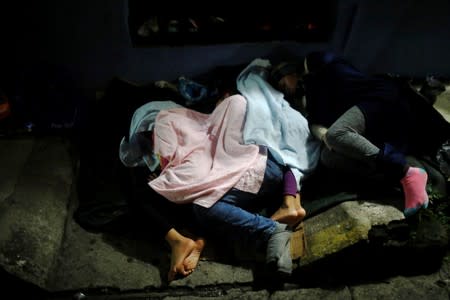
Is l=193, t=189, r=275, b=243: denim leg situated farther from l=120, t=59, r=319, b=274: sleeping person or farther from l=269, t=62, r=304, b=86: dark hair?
l=269, t=62, r=304, b=86: dark hair

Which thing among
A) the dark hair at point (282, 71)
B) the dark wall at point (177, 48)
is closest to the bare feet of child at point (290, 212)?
the dark hair at point (282, 71)

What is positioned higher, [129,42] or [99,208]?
[129,42]

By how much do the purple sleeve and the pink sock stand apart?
0.77 m

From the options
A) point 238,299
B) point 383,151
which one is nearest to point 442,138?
point 383,151

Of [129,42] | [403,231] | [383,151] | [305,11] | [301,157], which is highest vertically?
[305,11]

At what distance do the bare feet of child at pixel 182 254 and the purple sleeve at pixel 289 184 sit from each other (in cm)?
74

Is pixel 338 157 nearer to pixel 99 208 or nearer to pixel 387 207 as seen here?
pixel 387 207

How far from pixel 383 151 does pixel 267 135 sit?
0.84m

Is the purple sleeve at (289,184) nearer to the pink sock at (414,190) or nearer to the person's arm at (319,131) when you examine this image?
the person's arm at (319,131)

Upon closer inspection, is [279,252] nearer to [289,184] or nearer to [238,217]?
[238,217]

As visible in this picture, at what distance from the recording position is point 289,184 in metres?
2.77

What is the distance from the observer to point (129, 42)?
329 centimetres

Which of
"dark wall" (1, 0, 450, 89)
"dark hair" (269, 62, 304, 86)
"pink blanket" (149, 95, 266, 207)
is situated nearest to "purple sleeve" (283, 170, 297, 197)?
"pink blanket" (149, 95, 266, 207)

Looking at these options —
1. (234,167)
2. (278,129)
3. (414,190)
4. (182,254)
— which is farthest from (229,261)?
(414,190)
